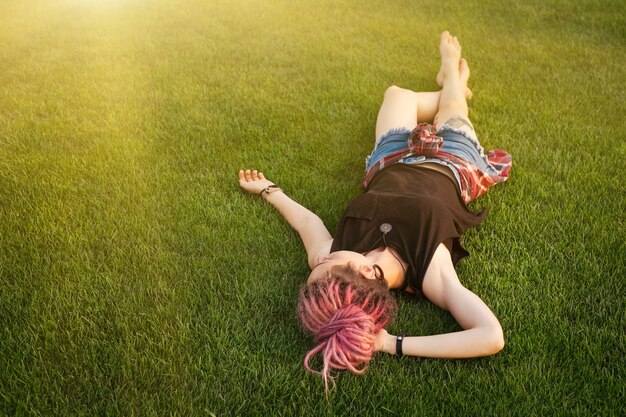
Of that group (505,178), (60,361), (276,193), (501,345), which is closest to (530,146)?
(505,178)

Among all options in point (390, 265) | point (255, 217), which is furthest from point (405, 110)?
point (390, 265)

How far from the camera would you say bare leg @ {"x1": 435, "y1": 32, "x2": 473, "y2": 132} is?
4.00 metres

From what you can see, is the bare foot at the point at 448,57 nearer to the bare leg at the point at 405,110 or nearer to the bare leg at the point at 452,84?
the bare leg at the point at 452,84

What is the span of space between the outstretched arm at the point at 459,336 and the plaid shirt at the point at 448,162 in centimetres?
92

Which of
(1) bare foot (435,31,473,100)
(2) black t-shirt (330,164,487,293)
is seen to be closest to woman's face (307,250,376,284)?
(2) black t-shirt (330,164,487,293)

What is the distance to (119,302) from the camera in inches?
102

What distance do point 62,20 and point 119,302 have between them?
5.46 metres

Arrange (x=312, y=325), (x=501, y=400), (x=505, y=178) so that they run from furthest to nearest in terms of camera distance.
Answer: (x=505, y=178) → (x=312, y=325) → (x=501, y=400)

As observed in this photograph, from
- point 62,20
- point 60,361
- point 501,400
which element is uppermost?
point 62,20

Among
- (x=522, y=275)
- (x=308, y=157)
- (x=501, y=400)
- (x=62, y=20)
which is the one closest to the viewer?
(x=501, y=400)

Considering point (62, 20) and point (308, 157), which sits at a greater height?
point (62, 20)

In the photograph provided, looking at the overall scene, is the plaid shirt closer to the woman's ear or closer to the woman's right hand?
the woman's right hand

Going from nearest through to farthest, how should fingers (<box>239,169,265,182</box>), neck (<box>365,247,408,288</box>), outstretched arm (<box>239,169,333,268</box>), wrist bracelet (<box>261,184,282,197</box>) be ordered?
neck (<box>365,247,408,288</box>)
outstretched arm (<box>239,169,333,268</box>)
wrist bracelet (<box>261,184,282,197</box>)
fingers (<box>239,169,265,182</box>)

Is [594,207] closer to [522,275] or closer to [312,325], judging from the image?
[522,275]
